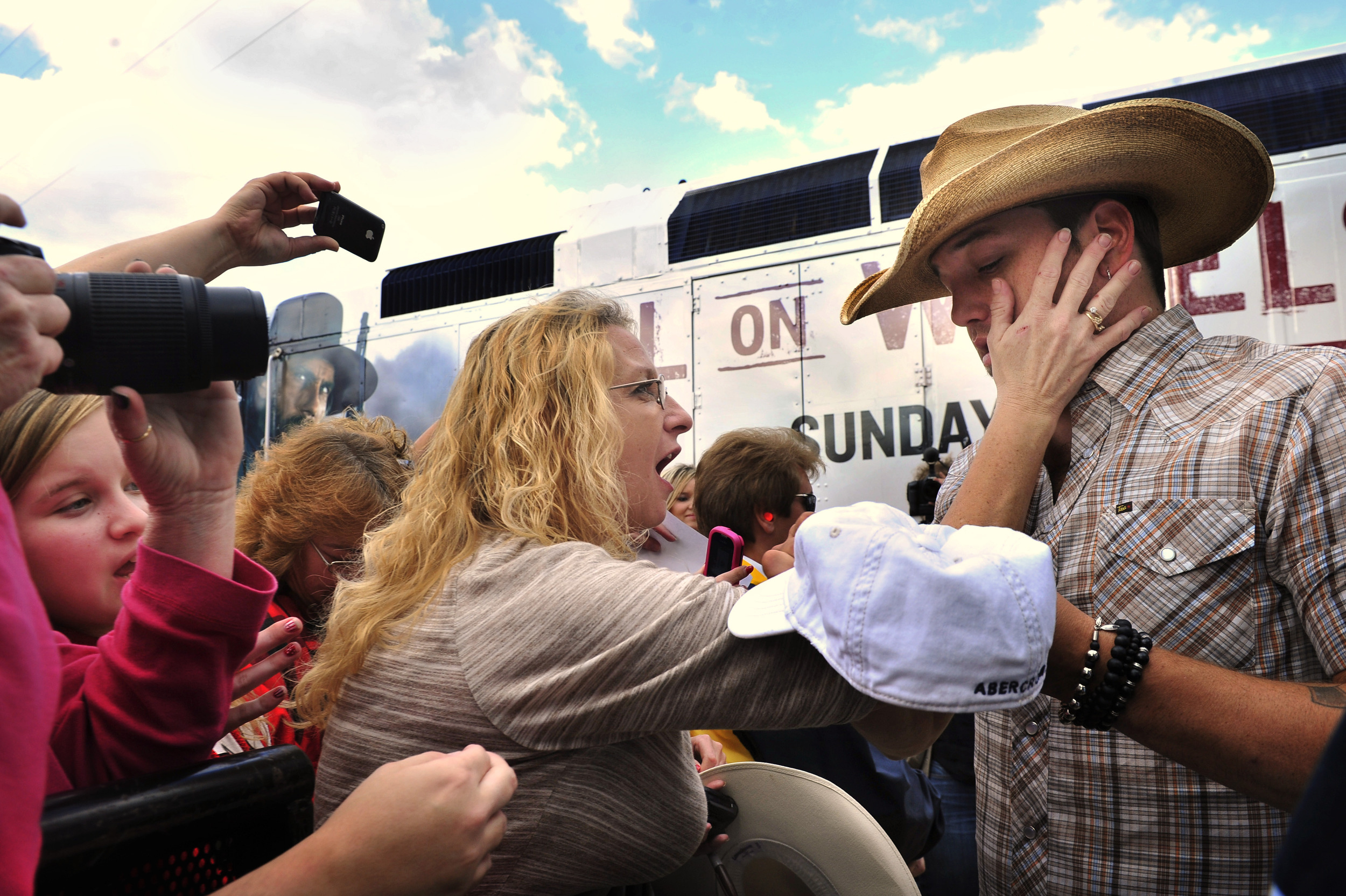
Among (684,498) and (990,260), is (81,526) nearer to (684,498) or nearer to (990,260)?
(990,260)

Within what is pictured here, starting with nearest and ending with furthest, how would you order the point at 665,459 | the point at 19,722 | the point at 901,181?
the point at 19,722
the point at 665,459
the point at 901,181

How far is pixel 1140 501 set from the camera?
1345 millimetres

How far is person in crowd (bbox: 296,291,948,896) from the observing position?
980 mm

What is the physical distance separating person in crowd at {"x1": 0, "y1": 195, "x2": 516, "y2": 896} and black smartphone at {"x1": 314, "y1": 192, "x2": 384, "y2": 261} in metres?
1.18

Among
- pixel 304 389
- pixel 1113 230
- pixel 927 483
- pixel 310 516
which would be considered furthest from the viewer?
pixel 304 389

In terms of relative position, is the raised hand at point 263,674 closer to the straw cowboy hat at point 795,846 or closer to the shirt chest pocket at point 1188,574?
the straw cowboy hat at point 795,846

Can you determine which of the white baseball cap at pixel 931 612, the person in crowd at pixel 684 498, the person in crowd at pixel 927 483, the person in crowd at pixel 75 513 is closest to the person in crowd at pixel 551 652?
the white baseball cap at pixel 931 612

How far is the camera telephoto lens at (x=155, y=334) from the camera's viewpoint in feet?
2.71

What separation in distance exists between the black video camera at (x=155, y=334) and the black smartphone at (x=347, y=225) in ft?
4.09

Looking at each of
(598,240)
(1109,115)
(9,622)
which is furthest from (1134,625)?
(598,240)

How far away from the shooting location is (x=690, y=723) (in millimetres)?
1000

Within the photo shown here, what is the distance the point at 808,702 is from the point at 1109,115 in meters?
1.22

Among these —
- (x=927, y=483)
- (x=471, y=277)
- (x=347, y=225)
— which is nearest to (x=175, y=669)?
(x=347, y=225)

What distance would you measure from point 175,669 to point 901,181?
4830mm
